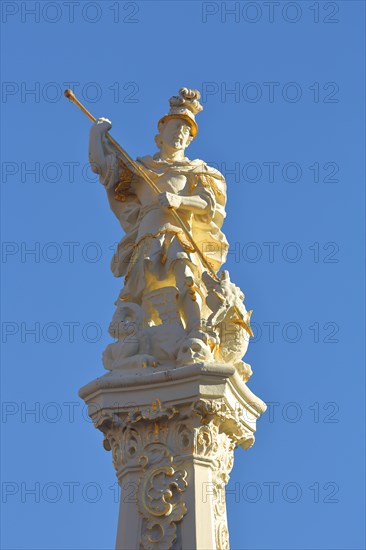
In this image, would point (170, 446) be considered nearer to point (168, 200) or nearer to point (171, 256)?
point (171, 256)

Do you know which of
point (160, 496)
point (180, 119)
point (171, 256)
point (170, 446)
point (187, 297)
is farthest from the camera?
point (180, 119)

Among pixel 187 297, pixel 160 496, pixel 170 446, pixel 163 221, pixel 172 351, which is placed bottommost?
pixel 160 496

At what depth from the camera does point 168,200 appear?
1048 inches

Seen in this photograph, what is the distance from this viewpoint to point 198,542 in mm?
24266

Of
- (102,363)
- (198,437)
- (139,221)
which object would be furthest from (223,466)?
(139,221)

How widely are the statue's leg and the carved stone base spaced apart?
96 centimetres

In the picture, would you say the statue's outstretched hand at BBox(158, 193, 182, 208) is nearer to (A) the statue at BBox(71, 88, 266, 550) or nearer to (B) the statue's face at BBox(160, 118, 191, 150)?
(A) the statue at BBox(71, 88, 266, 550)

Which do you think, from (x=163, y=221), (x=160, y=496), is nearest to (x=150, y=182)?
(x=163, y=221)

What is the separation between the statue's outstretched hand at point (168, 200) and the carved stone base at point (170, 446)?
2.65 meters

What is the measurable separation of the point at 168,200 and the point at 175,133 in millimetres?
1464

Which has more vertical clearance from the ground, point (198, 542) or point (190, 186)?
point (190, 186)

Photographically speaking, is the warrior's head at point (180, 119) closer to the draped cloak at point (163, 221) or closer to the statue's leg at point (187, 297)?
the draped cloak at point (163, 221)

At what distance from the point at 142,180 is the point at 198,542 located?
5939mm

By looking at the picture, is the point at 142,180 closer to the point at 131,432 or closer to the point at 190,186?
the point at 190,186
